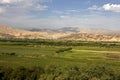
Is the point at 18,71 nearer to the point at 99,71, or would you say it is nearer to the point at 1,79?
the point at 1,79

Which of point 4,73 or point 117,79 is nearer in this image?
point 117,79

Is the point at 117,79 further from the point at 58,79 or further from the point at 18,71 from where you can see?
the point at 18,71

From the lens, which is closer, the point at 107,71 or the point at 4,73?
the point at 107,71

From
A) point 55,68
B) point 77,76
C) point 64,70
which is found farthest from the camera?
point 55,68

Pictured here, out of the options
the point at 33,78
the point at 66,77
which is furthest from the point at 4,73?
the point at 66,77

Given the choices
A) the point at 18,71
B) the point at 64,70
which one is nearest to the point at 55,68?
the point at 64,70

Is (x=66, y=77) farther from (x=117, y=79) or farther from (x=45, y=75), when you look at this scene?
(x=117, y=79)

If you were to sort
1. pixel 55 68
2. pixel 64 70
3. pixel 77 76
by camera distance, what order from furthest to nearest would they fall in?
pixel 55 68, pixel 64 70, pixel 77 76

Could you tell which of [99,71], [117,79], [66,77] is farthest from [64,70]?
[117,79]
